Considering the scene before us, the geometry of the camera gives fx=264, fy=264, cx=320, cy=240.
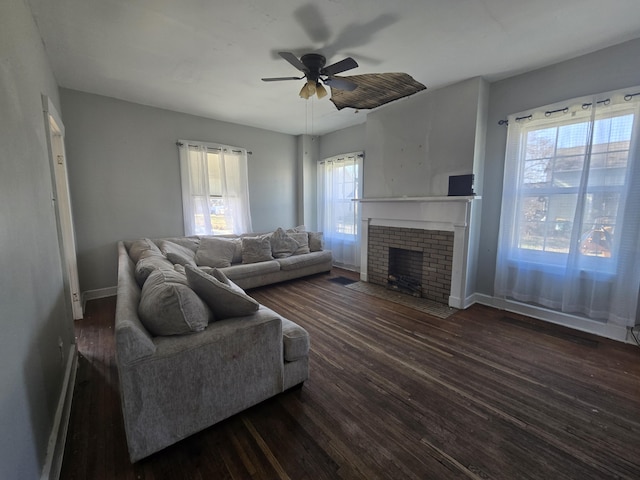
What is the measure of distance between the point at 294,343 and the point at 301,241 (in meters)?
3.21

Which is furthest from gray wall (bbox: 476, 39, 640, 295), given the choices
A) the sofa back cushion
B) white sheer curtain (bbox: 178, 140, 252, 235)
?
white sheer curtain (bbox: 178, 140, 252, 235)

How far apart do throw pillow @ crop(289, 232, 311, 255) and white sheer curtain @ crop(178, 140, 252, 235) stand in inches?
35.9

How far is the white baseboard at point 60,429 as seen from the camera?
125 centimetres

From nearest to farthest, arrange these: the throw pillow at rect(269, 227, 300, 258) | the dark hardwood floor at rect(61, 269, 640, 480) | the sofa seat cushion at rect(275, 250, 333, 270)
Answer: the dark hardwood floor at rect(61, 269, 640, 480)
the sofa seat cushion at rect(275, 250, 333, 270)
the throw pillow at rect(269, 227, 300, 258)

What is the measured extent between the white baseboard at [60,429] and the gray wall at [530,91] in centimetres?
410

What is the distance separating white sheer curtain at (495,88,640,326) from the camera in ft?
7.98

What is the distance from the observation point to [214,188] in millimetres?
4633

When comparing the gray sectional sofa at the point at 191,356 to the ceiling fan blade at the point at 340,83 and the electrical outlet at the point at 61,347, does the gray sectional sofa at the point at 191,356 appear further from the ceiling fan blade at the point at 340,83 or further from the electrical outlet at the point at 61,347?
the ceiling fan blade at the point at 340,83

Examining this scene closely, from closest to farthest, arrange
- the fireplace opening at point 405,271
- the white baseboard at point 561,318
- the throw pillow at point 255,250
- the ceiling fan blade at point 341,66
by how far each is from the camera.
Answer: the ceiling fan blade at point 341,66
the white baseboard at point 561,318
the fireplace opening at point 405,271
the throw pillow at point 255,250

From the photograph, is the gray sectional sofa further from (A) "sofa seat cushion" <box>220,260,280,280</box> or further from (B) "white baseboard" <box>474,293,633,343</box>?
(B) "white baseboard" <box>474,293,633,343</box>

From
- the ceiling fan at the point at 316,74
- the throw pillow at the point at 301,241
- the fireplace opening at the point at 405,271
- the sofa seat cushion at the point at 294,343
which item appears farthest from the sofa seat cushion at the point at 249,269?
the ceiling fan at the point at 316,74

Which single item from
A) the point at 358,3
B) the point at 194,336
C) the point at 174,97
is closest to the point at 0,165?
the point at 194,336

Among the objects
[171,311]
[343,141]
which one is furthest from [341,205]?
[171,311]

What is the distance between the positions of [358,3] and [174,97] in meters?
2.85
